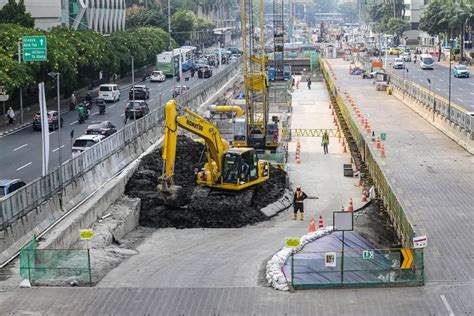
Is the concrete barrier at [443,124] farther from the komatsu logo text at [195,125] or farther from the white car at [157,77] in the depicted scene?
the white car at [157,77]

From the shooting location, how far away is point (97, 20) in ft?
427

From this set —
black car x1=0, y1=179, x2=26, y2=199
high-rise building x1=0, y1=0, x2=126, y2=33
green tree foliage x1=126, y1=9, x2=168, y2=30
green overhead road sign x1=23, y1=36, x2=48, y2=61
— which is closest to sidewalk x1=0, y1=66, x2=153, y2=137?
green overhead road sign x1=23, y1=36, x2=48, y2=61

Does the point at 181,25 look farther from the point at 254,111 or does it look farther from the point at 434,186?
the point at 434,186

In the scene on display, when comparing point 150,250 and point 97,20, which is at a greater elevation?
point 97,20

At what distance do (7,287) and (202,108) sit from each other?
187ft

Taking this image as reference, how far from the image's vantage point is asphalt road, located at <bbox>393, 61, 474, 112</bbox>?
292 ft

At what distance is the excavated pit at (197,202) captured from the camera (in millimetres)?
42188

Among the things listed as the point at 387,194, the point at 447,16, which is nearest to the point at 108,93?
the point at 387,194

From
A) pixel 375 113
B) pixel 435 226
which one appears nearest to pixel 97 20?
pixel 375 113

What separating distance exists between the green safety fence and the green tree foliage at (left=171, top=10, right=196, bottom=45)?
142549mm

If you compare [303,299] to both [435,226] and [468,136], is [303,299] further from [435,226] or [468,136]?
[468,136]

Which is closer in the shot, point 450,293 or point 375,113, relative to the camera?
point 450,293

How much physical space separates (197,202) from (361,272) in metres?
15.5

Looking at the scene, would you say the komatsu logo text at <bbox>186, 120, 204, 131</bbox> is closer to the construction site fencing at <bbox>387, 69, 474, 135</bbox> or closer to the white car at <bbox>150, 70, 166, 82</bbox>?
the construction site fencing at <bbox>387, 69, 474, 135</bbox>
